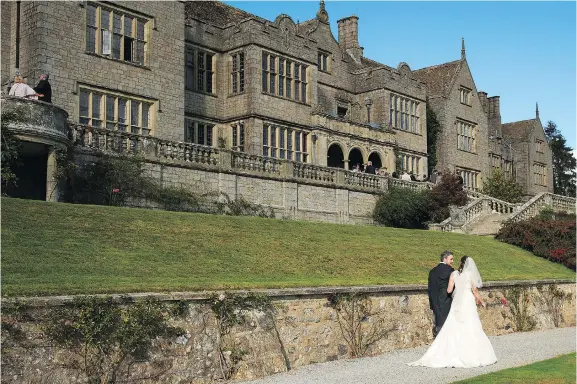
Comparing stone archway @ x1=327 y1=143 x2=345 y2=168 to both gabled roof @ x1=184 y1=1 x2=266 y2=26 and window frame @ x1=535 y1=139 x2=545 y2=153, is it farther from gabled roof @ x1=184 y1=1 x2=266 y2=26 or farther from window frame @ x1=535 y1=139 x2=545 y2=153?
window frame @ x1=535 y1=139 x2=545 y2=153

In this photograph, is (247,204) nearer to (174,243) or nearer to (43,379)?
(174,243)

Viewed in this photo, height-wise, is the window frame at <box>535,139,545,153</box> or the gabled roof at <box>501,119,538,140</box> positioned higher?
the gabled roof at <box>501,119,538,140</box>

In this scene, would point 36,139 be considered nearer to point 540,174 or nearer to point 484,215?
point 484,215

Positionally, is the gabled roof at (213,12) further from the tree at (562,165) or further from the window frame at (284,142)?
the tree at (562,165)

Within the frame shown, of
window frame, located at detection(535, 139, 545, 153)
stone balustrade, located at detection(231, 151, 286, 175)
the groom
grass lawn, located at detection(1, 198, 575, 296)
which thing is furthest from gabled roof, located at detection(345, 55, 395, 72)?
the groom

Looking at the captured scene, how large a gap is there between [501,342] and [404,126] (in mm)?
28056

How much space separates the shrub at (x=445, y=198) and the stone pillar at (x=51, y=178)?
1928 cm

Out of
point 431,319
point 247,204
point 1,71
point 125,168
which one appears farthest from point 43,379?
point 1,71

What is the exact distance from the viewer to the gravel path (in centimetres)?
1250

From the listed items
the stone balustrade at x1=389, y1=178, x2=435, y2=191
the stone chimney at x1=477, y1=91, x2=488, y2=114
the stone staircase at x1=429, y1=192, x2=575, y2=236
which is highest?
the stone chimney at x1=477, y1=91, x2=488, y2=114

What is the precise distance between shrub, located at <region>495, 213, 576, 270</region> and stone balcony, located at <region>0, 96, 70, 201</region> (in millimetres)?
19095

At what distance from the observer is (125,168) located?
23.6 meters


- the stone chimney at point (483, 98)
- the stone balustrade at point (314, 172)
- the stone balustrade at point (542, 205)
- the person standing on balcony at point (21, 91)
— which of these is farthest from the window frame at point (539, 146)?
the person standing on balcony at point (21, 91)

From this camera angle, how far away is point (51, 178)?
2069 cm
